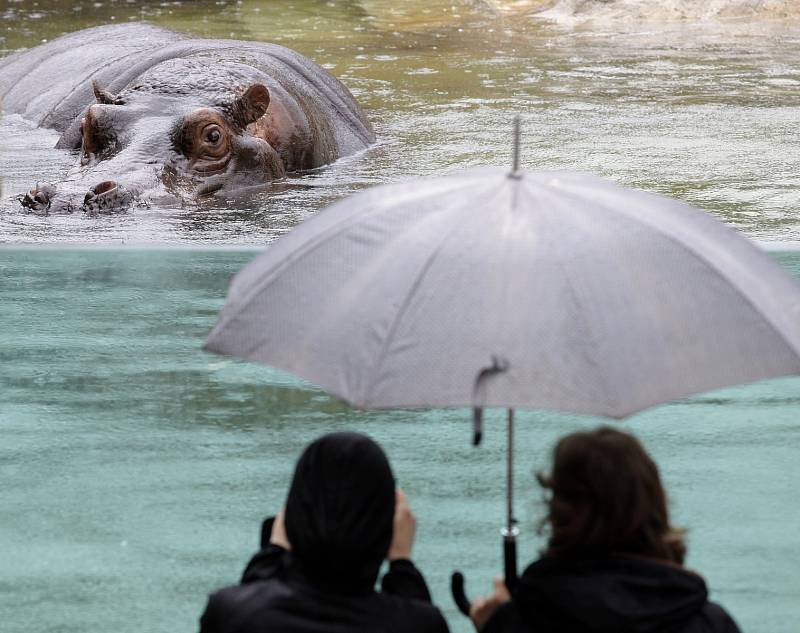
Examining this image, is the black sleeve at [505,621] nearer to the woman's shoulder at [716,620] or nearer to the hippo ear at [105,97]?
the woman's shoulder at [716,620]

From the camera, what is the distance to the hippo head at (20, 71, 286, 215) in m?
8.47

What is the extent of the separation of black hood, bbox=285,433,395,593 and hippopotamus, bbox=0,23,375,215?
583cm

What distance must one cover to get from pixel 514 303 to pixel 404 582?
0.52 metres

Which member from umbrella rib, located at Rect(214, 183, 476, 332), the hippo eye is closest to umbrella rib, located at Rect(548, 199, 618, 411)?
umbrella rib, located at Rect(214, 183, 476, 332)

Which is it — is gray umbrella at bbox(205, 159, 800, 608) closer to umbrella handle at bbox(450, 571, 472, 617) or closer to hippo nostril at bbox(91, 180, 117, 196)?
umbrella handle at bbox(450, 571, 472, 617)

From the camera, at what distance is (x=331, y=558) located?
2377 millimetres

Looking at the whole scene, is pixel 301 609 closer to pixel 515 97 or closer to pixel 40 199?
pixel 40 199

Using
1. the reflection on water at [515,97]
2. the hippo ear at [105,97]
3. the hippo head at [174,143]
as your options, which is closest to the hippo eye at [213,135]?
the hippo head at [174,143]

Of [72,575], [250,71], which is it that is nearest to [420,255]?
[72,575]

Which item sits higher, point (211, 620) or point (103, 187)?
point (211, 620)

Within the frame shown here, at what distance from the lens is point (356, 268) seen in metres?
2.65

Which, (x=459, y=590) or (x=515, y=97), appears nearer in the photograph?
(x=459, y=590)

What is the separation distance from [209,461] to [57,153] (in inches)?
246

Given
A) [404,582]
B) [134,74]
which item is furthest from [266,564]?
[134,74]
